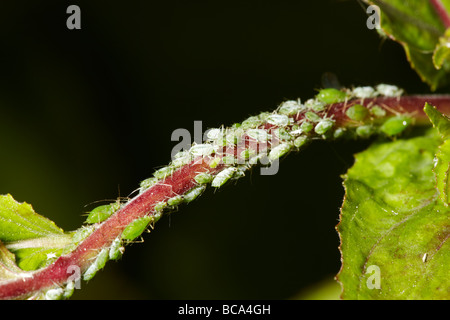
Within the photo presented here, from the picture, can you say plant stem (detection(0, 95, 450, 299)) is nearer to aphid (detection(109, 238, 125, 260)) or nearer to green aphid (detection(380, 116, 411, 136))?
aphid (detection(109, 238, 125, 260))

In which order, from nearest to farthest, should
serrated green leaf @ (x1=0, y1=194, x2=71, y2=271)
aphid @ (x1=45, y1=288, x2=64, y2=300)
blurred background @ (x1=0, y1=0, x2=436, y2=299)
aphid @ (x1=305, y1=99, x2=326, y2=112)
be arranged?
aphid @ (x1=45, y1=288, x2=64, y2=300), serrated green leaf @ (x1=0, y1=194, x2=71, y2=271), aphid @ (x1=305, y1=99, x2=326, y2=112), blurred background @ (x1=0, y1=0, x2=436, y2=299)

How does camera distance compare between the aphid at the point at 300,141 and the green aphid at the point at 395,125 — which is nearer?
the aphid at the point at 300,141

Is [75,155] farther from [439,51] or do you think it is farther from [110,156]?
[439,51]

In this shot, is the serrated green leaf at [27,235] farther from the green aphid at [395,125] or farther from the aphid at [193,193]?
the green aphid at [395,125]

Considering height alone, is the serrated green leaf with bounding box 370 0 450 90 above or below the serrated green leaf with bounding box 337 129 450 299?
above

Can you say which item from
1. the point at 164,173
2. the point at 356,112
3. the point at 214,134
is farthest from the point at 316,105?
the point at 164,173

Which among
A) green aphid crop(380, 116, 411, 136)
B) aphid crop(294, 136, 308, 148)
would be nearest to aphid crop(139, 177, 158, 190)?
aphid crop(294, 136, 308, 148)

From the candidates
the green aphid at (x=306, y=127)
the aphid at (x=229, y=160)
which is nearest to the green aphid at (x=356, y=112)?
the green aphid at (x=306, y=127)
